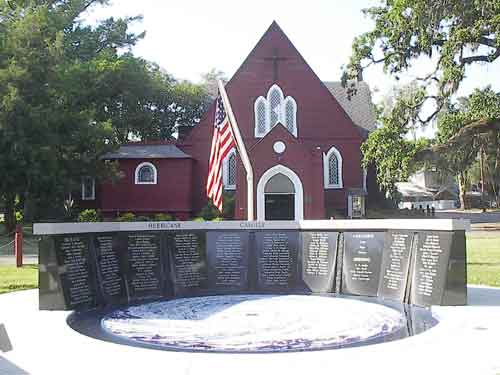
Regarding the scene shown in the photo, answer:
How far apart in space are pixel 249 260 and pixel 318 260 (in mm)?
1403

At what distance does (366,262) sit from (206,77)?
5984 centimetres

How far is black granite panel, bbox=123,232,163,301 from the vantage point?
11062 millimetres

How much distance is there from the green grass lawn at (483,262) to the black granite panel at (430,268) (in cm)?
413

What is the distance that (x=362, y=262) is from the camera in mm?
11195

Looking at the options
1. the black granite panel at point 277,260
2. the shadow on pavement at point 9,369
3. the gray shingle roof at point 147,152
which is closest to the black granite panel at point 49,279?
the shadow on pavement at point 9,369

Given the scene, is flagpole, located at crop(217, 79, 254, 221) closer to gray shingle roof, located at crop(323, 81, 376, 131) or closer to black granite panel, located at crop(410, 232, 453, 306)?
black granite panel, located at crop(410, 232, 453, 306)

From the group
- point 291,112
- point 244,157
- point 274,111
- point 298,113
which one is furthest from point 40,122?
point 244,157

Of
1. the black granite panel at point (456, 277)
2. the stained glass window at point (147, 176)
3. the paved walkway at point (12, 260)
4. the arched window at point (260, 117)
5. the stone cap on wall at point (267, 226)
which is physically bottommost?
the paved walkway at point (12, 260)

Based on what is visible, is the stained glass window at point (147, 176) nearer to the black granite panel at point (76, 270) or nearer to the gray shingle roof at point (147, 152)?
the gray shingle roof at point (147, 152)

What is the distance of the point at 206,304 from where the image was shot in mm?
10469

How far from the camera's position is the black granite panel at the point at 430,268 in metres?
9.73

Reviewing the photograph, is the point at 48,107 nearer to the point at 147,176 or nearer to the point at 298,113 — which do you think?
the point at 147,176

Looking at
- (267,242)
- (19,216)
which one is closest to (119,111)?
(19,216)

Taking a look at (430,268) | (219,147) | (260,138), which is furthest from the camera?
(260,138)
